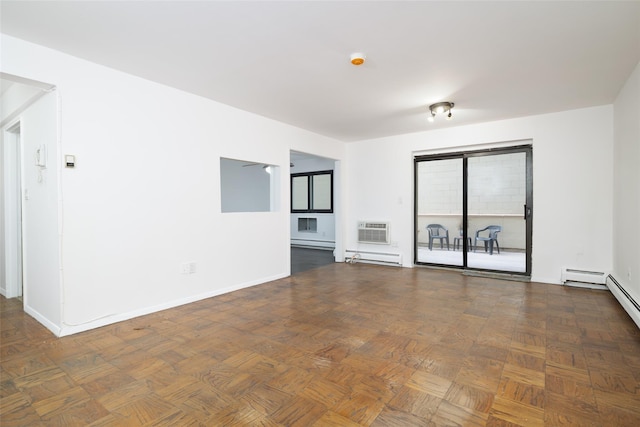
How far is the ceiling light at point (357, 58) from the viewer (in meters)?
2.66

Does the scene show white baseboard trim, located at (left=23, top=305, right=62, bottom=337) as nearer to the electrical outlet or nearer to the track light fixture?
the electrical outlet

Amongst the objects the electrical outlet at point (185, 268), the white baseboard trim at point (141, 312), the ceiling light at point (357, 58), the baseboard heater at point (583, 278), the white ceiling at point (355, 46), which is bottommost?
the white baseboard trim at point (141, 312)

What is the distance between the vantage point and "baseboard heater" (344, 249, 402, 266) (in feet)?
19.1

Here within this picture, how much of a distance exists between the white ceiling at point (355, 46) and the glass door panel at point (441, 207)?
3.55 meters

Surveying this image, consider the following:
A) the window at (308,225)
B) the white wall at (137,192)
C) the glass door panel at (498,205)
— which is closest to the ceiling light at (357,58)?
the white wall at (137,192)

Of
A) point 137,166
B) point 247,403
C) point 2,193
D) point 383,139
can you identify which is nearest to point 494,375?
point 247,403

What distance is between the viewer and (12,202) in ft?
12.1

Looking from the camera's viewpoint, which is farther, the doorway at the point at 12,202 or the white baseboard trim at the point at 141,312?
the doorway at the point at 12,202

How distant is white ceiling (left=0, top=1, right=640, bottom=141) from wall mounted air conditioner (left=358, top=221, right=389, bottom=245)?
2.65m

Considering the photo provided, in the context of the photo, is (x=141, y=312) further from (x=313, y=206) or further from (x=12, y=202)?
(x=313, y=206)

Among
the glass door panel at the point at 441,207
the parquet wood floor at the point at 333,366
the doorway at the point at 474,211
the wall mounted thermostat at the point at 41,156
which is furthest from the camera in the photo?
the glass door panel at the point at 441,207

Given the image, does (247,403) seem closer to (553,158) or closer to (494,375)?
(494,375)

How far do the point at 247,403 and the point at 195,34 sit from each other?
2.59 meters

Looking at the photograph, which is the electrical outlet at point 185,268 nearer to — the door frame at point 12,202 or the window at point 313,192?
the door frame at point 12,202
